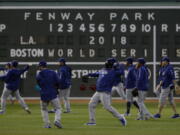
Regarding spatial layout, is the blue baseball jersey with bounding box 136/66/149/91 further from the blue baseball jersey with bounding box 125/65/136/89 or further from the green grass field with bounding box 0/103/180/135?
the green grass field with bounding box 0/103/180/135

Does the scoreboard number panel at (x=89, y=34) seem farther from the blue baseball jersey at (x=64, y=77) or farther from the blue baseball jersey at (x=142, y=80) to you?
the blue baseball jersey at (x=142, y=80)

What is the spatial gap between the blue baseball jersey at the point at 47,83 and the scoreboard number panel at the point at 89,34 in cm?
1366

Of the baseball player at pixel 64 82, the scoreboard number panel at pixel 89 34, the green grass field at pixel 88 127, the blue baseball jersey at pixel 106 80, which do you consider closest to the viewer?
the green grass field at pixel 88 127

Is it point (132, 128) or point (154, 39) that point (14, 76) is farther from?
point (154, 39)

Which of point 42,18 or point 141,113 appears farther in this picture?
point 42,18

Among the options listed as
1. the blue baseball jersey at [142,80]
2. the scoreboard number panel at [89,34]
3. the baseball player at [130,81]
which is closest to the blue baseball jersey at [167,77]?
the blue baseball jersey at [142,80]

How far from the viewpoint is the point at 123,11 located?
3064cm

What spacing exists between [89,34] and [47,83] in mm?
13843

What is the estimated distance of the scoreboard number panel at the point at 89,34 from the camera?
30.4 m

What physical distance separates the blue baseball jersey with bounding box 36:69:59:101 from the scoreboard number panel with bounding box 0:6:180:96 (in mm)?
13663

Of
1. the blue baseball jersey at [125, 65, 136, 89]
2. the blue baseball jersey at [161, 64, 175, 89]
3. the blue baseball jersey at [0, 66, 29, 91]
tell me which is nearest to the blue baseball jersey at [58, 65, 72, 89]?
the blue baseball jersey at [0, 66, 29, 91]

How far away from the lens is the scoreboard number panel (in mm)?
30406

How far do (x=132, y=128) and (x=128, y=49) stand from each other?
545 inches

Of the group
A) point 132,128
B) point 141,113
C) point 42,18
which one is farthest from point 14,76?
point 42,18
